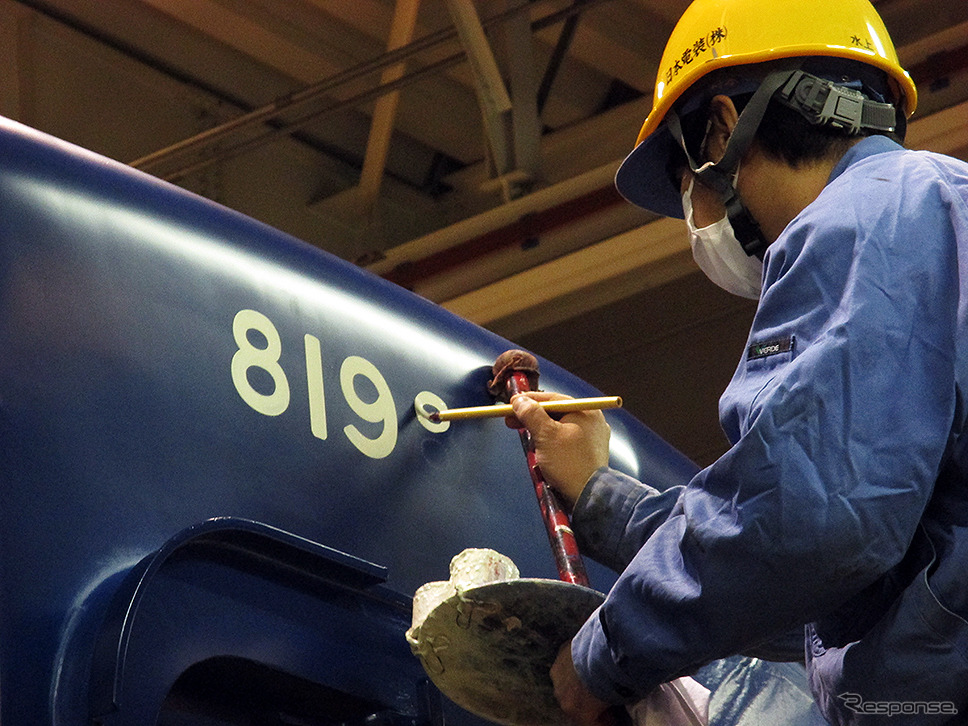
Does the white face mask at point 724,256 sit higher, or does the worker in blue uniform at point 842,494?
the white face mask at point 724,256

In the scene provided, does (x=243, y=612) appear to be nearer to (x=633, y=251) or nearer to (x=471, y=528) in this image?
(x=471, y=528)

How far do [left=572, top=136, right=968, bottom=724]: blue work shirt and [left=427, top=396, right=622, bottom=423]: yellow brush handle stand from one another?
1.85 feet

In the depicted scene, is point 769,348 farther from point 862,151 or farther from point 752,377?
point 862,151

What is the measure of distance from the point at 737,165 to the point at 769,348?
0.48 meters

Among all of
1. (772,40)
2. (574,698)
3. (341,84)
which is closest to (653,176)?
(772,40)

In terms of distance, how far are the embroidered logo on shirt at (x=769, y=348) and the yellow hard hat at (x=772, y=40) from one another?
69 centimetres

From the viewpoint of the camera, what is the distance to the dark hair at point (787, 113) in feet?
6.40

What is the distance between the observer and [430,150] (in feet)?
20.7

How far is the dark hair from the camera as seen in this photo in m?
1.95

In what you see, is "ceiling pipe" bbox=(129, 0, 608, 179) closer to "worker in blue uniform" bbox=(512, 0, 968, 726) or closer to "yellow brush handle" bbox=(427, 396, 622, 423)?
"yellow brush handle" bbox=(427, 396, 622, 423)

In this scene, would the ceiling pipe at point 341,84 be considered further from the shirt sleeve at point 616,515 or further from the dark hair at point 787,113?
the shirt sleeve at point 616,515

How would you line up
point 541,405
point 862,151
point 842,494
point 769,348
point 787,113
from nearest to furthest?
point 842,494 → point 769,348 → point 862,151 → point 787,113 → point 541,405

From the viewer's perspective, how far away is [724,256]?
83.4 inches

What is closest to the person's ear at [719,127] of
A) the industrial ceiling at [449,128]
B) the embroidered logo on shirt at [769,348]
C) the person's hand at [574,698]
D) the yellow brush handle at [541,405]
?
the yellow brush handle at [541,405]
